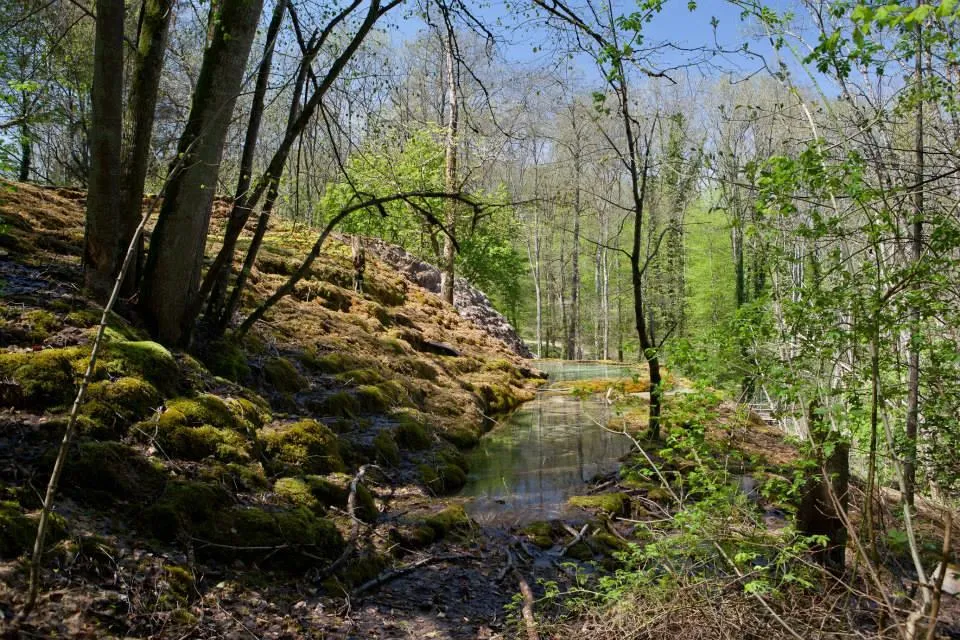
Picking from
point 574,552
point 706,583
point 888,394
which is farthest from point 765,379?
point 574,552

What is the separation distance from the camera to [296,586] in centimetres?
400

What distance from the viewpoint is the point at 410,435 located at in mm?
8117

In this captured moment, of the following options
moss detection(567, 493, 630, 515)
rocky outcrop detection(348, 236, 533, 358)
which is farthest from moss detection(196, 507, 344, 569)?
rocky outcrop detection(348, 236, 533, 358)

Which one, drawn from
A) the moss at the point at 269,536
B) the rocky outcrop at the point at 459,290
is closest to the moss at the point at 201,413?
the moss at the point at 269,536

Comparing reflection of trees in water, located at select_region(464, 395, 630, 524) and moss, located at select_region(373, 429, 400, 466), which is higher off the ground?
moss, located at select_region(373, 429, 400, 466)

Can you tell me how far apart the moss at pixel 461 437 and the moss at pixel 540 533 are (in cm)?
325

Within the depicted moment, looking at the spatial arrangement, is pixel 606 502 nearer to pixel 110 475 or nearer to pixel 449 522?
pixel 449 522

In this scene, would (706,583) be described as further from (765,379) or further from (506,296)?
(506,296)

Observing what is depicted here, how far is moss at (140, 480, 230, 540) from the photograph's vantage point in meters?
3.79

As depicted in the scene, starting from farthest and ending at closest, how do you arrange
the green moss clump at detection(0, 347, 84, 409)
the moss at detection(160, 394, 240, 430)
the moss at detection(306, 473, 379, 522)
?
the moss at detection(306, 473, 379, 522)
the moss at detection(160, 394, 240, 430)
the green moss clump at detection(0, 347, 84, 409)

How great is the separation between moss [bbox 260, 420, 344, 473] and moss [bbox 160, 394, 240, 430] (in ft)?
1.38

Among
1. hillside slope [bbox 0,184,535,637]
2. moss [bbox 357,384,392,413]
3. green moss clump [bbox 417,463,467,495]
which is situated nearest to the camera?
hillside slope [bbox 0,184,535,637]

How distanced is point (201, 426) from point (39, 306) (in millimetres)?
1842

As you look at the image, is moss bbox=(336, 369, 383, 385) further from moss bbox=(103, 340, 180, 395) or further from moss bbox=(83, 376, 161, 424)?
moss bbox=(83, 376, 161, 424)
